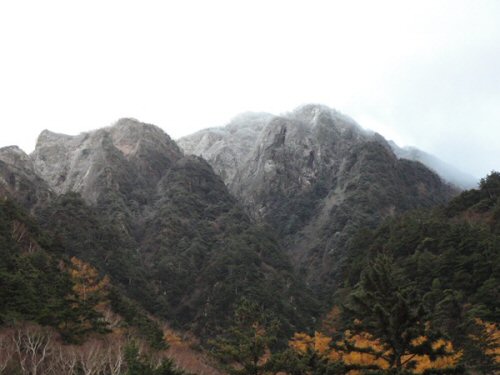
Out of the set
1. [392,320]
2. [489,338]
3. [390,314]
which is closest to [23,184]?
[489,338]

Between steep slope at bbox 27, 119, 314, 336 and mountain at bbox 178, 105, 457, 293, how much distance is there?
1752cm

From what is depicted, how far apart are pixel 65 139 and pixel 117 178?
53773mm

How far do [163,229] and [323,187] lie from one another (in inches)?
2723

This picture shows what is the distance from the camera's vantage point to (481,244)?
59.3m

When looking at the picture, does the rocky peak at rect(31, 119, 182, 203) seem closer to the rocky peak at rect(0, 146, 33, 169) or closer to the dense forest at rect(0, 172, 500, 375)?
the rocky peak at rect(0, 146, 33, 169)

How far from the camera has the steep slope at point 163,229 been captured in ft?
310

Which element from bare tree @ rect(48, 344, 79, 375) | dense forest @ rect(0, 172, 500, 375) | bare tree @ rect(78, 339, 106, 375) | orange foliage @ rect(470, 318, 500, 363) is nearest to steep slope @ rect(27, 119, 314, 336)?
dense forest @ rect(0, 172, 500, 375)

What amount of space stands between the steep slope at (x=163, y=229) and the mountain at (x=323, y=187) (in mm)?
17519

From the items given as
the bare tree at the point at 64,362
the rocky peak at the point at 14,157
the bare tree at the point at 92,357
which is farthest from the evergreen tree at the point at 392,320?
the rocky peak at the point at 14,157

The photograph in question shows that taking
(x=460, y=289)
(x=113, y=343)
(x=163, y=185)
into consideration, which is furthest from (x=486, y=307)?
(x=163, y=185)

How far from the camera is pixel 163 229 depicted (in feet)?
403

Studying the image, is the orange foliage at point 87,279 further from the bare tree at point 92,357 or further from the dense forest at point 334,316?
the bare tree at point 92,357

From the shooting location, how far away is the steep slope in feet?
310

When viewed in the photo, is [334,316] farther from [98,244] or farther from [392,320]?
[98,244]
